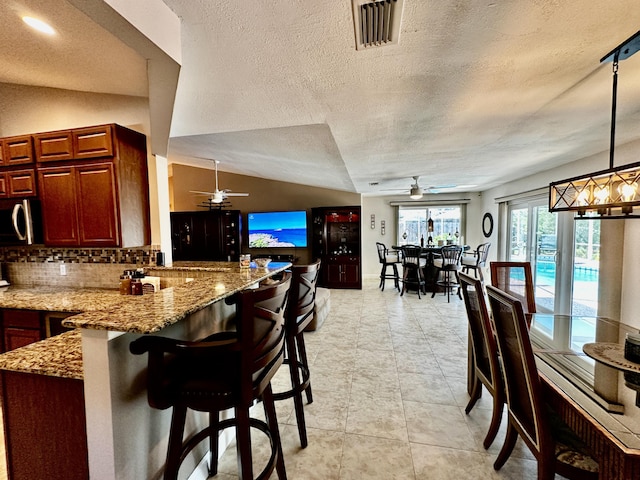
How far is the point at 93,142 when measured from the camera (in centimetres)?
230

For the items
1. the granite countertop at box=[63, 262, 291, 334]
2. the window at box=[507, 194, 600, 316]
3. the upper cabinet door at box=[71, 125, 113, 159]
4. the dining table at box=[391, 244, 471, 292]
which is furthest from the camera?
the dining table at box=[391, 244, 471, 292]

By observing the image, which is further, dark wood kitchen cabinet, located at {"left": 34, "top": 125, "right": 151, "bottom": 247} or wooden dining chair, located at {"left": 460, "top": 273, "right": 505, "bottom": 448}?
dark wood kitchen cabinet, located at {"left": 34, "top": 125, "right": 151, "bottom": 247}

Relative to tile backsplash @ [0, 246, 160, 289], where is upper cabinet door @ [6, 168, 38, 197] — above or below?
above

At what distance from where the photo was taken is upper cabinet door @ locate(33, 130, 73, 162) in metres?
2.35

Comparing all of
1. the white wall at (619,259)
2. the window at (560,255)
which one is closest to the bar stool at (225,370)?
the white wall at (619,259)

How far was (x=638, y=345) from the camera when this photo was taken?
1361mm

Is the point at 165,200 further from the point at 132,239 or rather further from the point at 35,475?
the point at 35,475

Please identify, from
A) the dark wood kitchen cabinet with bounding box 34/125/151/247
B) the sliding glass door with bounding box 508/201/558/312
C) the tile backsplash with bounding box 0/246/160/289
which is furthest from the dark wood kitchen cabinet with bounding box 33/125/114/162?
the sliding glass door with bounding box 508/201/558/312

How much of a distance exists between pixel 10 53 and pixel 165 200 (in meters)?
1.36

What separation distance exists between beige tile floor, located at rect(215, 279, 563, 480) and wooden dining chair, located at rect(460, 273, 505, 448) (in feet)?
0.52

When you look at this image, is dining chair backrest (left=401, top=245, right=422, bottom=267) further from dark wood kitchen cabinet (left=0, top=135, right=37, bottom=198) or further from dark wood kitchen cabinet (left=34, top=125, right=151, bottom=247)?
dark wood kitchen cabinet (left=0, top=135, right=37, bottom=198)

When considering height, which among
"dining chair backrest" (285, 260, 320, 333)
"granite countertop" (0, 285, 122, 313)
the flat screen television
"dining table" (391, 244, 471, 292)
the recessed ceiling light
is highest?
the recessed ceiling light

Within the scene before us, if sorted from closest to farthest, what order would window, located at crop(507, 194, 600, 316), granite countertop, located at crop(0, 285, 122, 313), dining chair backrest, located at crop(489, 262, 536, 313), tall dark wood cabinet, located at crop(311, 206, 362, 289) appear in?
granite countertop, located at crop(0, 285, 122, 313), dining chair backrest, located at crop(489, 262, 536, 313), window, located at crop(507, 194, 600, 316), tall dark wood cabinet, located at crop(311, 206, 362, 289)

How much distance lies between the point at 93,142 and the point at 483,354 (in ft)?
11.3
